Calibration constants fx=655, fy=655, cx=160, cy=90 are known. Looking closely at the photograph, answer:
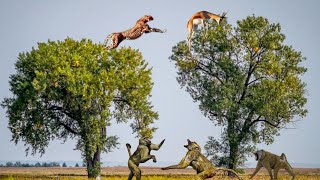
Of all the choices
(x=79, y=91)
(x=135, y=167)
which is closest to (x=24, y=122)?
(x=79, y=91)

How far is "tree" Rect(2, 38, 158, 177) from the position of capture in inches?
2173

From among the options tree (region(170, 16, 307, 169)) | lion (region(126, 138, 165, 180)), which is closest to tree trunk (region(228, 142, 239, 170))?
tree (region(170, 16, 307, 169))

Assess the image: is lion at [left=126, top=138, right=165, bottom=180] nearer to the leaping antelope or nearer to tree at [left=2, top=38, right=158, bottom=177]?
the leaping antelope

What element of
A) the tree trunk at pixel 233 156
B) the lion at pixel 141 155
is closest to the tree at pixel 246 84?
the tree trunk at pixel 233 156

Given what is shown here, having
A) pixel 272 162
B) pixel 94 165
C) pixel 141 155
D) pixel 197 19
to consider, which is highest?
pixel 197 19

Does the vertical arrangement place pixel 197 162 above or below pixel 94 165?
below

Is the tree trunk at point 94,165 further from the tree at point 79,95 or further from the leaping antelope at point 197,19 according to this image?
the leaping antelope at point 197,19

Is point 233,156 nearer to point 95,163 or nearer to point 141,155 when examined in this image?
point 95,163

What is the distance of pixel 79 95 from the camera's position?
55.5 meters

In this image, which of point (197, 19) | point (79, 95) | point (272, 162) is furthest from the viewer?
point (79, 95)

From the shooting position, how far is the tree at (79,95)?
55188mm

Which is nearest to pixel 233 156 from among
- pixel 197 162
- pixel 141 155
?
pixel 141 155

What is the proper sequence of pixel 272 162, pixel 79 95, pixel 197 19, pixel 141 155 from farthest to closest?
1. pixel 79 95
2. pixel 272 162
3. pixel 197 19
4. pixel 141 155

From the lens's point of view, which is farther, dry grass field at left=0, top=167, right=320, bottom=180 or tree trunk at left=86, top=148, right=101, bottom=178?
tree trunk at left=86, top=148, right=101, bottom=178
